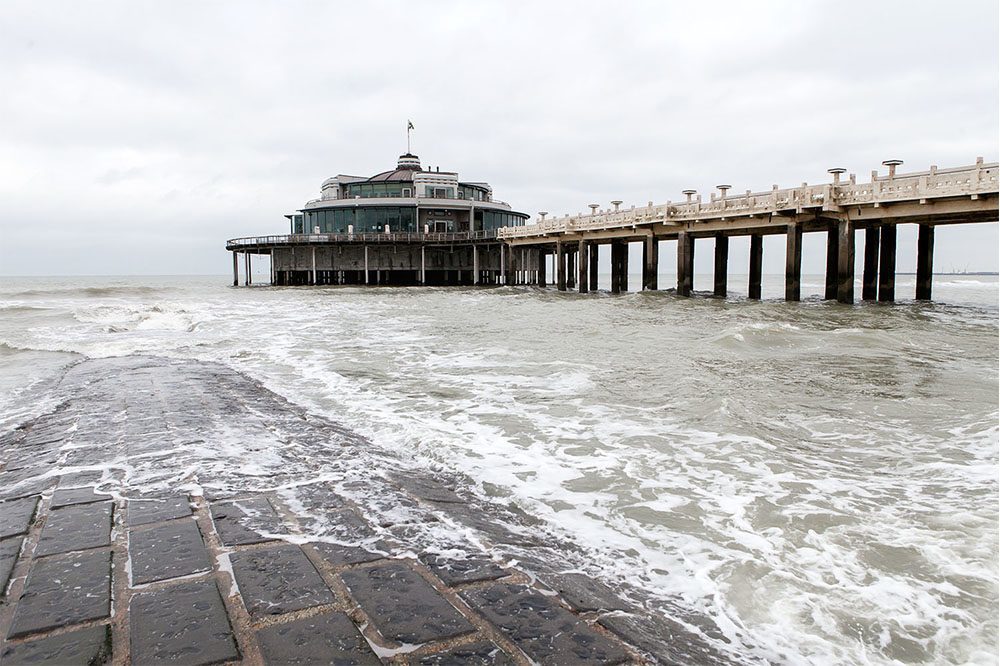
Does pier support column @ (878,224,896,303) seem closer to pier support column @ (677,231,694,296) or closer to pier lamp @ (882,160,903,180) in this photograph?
pier lamp @ (882,160,903,180)

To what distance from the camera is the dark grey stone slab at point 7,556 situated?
294 cm

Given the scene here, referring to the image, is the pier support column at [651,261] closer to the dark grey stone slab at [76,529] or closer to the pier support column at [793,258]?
the pier support column at [793,258]

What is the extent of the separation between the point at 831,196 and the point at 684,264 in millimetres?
9384

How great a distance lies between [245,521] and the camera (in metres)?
3.78

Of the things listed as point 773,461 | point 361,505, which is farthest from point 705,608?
point 773,461

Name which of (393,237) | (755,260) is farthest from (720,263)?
(393,237)

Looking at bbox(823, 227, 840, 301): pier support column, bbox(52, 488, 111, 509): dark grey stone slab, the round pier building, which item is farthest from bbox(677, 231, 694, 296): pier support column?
bbox(52, 488, 111, 509): dark grey stone slab

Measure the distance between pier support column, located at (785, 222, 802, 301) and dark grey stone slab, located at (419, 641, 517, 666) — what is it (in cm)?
2835

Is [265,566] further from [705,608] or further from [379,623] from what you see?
[705,608]

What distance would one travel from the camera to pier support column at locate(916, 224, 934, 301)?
1171 inches

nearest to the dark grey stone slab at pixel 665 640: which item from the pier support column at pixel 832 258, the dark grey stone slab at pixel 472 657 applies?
the dark grey stone slab at pixel 472 657

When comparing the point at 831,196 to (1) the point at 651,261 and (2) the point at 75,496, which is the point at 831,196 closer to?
(1) the point at 651,261

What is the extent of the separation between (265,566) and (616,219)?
35245 millimetres

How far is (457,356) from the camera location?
1198 cm
